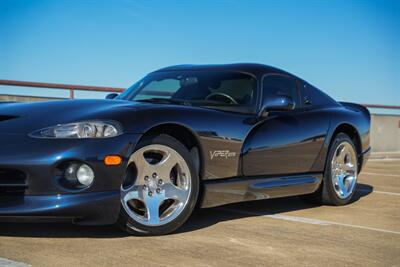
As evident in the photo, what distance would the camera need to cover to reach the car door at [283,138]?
4.52m

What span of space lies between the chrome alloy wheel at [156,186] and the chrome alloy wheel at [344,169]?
222 centimetres

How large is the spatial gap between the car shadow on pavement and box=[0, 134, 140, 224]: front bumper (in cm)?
27

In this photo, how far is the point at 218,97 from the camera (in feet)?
15.7

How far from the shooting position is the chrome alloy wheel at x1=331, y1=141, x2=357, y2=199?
5.68m

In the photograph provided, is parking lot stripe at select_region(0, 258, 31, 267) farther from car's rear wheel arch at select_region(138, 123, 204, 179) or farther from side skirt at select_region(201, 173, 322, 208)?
side skirt at select_region(201, 173, 322, 208)

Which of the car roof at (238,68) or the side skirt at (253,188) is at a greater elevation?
the car roof at (238,68)

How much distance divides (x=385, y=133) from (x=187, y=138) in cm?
1247

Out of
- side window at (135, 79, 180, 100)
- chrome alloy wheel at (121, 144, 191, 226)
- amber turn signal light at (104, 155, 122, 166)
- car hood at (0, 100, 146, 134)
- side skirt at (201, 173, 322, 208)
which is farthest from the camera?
side window at (135, 79, 180, 100)

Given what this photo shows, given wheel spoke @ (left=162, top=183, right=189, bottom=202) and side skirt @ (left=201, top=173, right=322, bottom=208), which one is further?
side skirt @ (left=201, top=173, right=322, bottom=208)

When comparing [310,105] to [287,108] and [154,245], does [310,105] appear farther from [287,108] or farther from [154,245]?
[154,245]

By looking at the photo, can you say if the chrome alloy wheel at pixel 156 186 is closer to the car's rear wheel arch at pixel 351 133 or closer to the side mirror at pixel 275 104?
the side mirror at pixel 275 104

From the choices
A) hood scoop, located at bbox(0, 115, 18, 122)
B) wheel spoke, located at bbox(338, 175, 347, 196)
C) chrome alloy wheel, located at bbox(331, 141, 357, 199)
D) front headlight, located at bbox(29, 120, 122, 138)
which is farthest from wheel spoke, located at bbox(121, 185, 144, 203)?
wheel spoke, located at bbox(338, 175, 347, 196)

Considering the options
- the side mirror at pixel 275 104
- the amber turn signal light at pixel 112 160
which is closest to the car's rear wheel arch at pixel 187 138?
the amber turn signal light at pixel 112 160

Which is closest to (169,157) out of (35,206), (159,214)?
(159,214)
